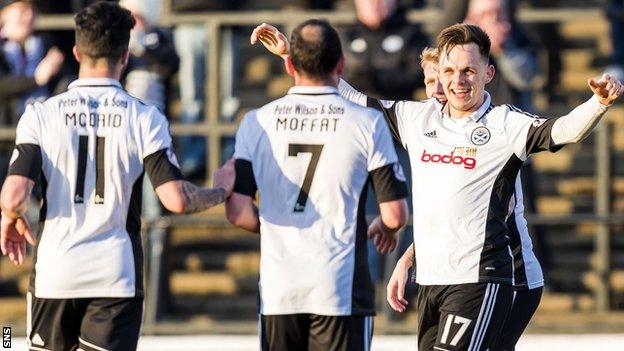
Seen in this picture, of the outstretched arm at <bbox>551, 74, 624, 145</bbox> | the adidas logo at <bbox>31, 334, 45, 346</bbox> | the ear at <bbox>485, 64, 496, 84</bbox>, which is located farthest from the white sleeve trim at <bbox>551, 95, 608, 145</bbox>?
the adidas logo at <bbox>31, 334, 45, 346</bbox>

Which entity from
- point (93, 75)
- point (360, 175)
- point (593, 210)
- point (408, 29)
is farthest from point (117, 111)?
point (593, 210)

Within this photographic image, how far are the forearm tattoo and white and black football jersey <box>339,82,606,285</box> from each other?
98 cm

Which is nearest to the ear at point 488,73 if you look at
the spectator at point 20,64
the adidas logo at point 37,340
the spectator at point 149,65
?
the adidas logo at point 37,340

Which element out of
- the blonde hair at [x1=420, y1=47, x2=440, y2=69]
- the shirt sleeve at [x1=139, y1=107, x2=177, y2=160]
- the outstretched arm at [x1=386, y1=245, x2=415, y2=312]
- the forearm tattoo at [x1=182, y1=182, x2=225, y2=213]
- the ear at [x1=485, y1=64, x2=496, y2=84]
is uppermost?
the blonde hair at [x1=420, y1=47, x2=440, y2=69]

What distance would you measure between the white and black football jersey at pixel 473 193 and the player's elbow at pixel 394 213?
24 cm

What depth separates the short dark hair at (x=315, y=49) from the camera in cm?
702

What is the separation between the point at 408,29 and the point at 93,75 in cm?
487

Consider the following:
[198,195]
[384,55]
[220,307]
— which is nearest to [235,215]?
[198,195]

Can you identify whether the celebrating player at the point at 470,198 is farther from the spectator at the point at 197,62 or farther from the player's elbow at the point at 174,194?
the spectator at the point at 197,62

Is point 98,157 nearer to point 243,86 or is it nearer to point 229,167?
point 229,167

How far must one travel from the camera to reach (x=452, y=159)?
7340mm

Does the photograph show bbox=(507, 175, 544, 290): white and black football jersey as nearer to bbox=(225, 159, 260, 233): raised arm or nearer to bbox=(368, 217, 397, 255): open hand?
bbox=(368, 217, 397, 255): open hand

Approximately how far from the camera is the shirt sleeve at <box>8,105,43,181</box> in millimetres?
7121

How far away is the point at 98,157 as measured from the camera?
7.17 metres
